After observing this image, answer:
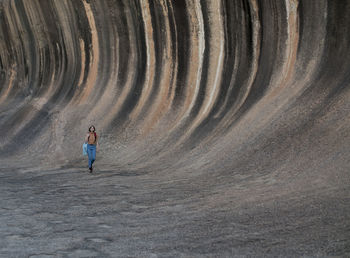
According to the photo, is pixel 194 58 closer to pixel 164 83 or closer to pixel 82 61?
pixel 164 83

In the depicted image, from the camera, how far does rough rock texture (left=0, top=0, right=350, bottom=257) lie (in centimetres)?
511

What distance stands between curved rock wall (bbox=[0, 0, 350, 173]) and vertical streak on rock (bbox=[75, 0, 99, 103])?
5 centimetres

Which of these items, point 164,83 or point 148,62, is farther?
point 148,62

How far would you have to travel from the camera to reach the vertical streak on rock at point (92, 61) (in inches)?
667

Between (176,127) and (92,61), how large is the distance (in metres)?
5.45

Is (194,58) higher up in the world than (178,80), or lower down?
higher up

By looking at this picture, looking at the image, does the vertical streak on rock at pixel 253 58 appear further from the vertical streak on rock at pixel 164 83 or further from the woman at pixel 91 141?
the woman at pixel 91 141

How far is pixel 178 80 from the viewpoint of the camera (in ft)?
47.9

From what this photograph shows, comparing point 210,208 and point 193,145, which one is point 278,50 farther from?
point 210,208

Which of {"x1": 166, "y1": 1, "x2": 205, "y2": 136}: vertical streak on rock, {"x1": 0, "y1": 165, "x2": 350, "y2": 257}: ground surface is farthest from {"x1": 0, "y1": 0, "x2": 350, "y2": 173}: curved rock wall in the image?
{"x1": 0, "y1": 165, "x2": 350, "y2": 257}: ground surface

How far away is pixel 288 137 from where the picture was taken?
9.13 m

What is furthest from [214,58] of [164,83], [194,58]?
[164,83]

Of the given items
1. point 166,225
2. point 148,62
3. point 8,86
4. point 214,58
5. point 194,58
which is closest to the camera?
point 166,225

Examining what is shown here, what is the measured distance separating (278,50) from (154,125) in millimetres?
4046
